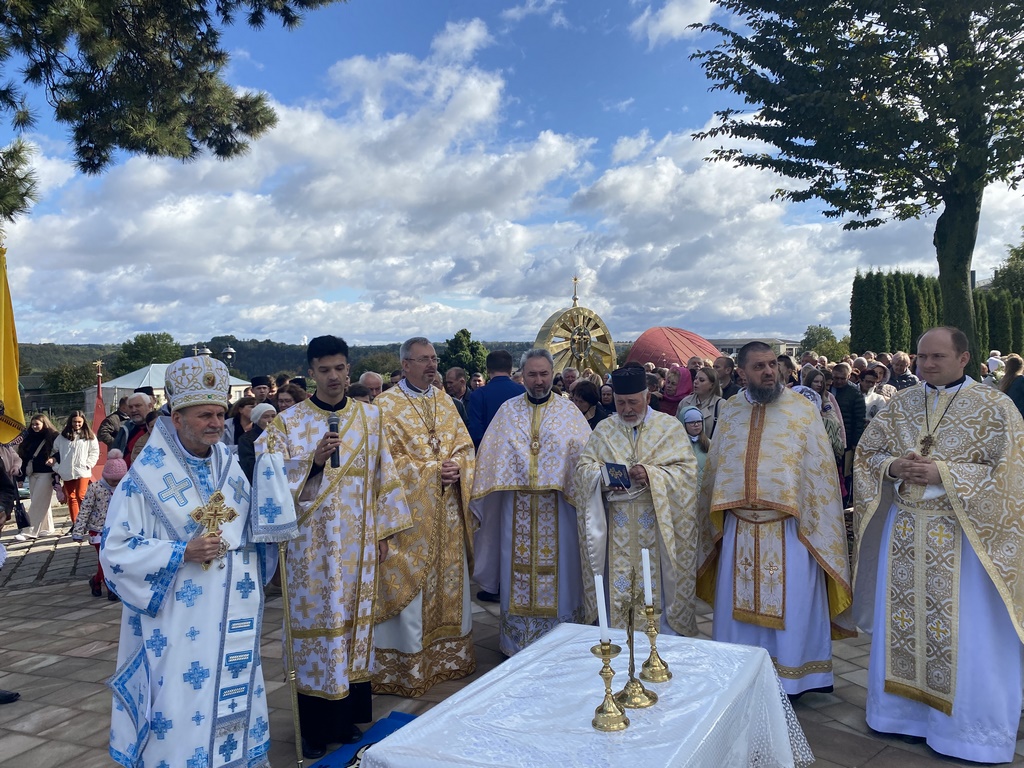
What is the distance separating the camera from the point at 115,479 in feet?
24.5

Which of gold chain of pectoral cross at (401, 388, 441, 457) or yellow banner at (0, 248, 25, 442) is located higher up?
yellow banner at (0, 248, 25, 442)

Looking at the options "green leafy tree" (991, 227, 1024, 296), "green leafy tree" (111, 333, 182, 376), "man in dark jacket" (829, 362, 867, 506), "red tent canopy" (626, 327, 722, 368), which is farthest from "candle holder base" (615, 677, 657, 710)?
"green leafy tree" (111, 333, 182, 376)

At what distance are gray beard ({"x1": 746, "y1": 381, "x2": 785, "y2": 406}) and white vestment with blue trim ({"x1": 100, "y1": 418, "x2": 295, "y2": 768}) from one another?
2964 millimetres

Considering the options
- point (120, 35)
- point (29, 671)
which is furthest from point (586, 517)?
point (120, 35)

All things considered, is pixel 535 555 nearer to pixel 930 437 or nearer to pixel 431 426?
pixel 431 426

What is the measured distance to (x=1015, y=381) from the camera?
27.5 feet

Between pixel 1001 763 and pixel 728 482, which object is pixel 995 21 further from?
pixel 1001 763

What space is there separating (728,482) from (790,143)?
38.1 feet

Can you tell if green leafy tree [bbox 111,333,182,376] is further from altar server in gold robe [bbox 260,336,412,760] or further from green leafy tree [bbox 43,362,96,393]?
altar server in gold robe [bbox 260,336,412,760]

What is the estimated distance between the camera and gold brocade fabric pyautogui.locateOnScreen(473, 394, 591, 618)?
5.24m

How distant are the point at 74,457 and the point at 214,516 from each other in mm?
9762

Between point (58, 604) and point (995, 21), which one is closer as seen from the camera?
point (58, 604)

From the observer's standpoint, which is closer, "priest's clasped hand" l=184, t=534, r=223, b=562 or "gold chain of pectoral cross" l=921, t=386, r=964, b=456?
"priest's clasped hand" l=184, t=534, r=223, b=562

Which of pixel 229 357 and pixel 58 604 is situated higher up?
pixel 229 357
